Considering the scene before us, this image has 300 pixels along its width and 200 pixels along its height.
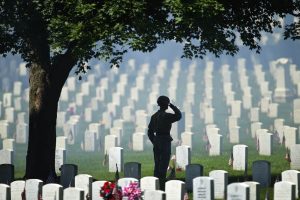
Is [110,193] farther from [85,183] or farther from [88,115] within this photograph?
[88,115]

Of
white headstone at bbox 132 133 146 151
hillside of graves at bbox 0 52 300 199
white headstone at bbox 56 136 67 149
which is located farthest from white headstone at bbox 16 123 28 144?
white headstone at bbox 132 133 146 151

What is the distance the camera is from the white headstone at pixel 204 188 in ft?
66.6

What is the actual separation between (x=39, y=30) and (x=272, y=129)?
53.2 ft

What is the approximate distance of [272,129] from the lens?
3691 cm

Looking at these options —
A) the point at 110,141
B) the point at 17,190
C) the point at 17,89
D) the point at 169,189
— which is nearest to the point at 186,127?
the point at 110,141

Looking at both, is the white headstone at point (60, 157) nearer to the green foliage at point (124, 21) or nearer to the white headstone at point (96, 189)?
the green foliage at point (124, 21)

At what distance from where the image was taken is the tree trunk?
23891 millimetres

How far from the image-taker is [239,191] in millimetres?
19219

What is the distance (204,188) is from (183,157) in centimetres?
693

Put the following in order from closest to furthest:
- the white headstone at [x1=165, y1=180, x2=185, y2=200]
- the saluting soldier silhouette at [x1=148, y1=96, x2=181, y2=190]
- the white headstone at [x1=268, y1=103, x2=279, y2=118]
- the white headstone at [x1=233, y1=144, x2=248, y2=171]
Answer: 1. the white headstone at [x1=165, y1=180, x2=185, y2=200]
2. the saluting soldier silhouette at [x1=148, y1=96, x2=181, y2=190]
3. the white headstone at [x1=233, y1=144, x2=248, y2=171]
4. the white headstone at [x1=268, y1=103, x2=279, y2=118]

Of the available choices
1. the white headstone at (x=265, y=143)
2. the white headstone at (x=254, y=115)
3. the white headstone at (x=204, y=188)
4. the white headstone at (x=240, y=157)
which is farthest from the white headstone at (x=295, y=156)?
the white headstone at (x=254, y=115)

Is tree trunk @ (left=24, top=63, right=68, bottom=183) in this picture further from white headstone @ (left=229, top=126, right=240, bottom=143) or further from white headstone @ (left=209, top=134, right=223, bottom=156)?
white headstone @ (left=229, top=126, right=240, bottom=143)

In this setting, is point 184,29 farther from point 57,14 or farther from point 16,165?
point 16,165

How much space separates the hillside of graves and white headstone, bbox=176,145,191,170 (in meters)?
0.03
